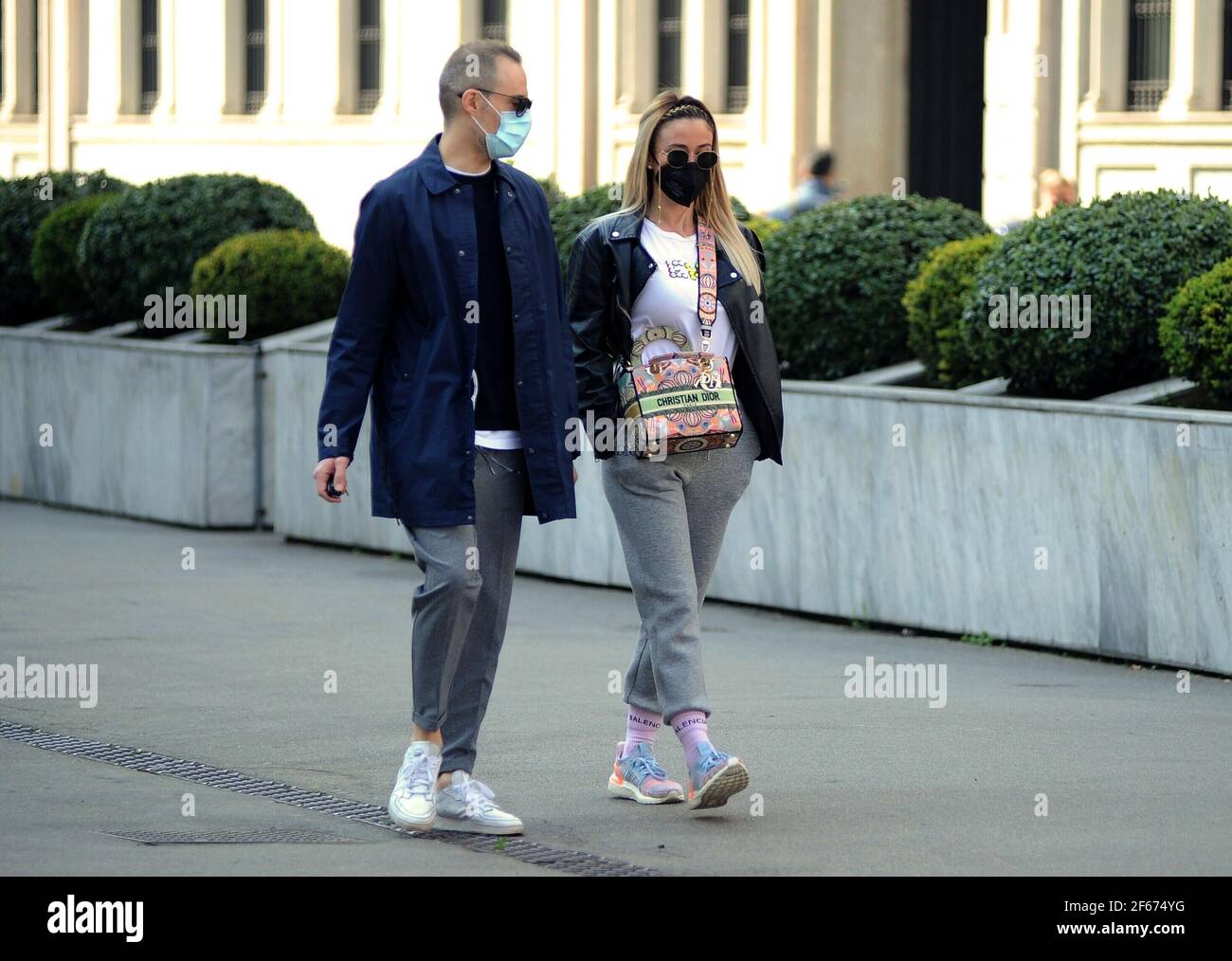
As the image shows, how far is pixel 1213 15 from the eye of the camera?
19.9 meters

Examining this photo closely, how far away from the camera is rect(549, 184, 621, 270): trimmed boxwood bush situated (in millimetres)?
12719

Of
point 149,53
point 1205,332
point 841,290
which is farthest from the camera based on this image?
point 149,53

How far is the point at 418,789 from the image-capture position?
21.3ft

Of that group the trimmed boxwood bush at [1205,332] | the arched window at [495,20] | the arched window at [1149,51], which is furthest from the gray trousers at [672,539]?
Answer: the arched window at [495,20]

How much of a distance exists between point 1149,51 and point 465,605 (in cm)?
1539

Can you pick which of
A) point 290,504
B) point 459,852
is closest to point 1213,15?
point 290,504

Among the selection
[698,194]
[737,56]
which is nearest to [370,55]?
[737,56]

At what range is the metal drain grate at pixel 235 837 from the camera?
6445 millimetres

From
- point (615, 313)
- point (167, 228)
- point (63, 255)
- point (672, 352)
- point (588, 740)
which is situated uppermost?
point (167, 228)

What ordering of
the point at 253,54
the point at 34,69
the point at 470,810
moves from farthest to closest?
1. the point at 34,69
2. the point at 253,54
3. the point at 470,810

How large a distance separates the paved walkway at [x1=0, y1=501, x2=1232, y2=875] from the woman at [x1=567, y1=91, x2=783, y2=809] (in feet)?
1.37

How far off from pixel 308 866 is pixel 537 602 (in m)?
5.58

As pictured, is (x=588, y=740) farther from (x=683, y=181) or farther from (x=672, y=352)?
(x=683, y=181)
